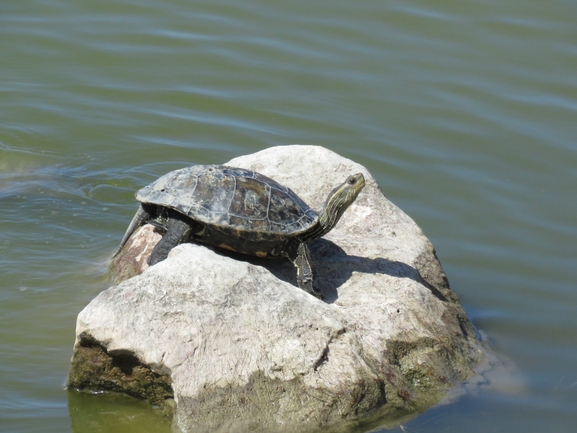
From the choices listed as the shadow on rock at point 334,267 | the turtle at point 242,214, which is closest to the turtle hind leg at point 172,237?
the turtle at point 242,214

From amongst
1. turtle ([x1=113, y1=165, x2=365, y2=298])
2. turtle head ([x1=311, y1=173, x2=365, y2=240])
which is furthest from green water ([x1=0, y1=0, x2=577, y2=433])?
turtle head ([x1=311, y1=173, x2=365, y2=240])

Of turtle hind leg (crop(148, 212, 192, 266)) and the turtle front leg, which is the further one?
turtle hind leg (crop(148, 212, 192, 266))

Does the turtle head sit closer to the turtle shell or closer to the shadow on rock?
the turtle shell

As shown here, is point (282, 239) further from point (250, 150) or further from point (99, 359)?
point (250, 150)

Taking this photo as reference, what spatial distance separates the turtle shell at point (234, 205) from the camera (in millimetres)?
4883

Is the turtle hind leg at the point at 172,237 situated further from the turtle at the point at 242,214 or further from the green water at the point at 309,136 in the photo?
the green water at the point at 309,136

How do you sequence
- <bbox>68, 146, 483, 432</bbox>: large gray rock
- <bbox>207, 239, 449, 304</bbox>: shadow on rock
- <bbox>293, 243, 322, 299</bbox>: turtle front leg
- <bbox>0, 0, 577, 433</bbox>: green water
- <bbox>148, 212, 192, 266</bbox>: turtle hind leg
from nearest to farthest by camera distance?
<bbox>68, 146, 483, 432</bbox>: large gray rock → <bbox>293, 243, 322, 299</bbox>: turtle front leg → <bbox>148, 212, 192, 266</bbox>: turtle hind leg → <bbox>207, 239, 449, 304</bbox>: shadow on rock → <bbox>0, 0, 577, 433</bbox>: green water

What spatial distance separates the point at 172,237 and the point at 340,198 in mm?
1109

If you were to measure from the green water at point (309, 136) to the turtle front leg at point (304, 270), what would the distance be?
1.01 metres

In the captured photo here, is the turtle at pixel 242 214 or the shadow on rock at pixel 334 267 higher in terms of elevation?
the turtle at pixel 242 214

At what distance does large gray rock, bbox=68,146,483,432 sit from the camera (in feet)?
13.5

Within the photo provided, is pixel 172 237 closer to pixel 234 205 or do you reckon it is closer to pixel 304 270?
pixel 234 205

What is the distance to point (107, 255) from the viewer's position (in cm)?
644

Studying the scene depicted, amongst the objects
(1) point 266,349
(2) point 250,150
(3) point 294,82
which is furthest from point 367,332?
(3) point 294,82
